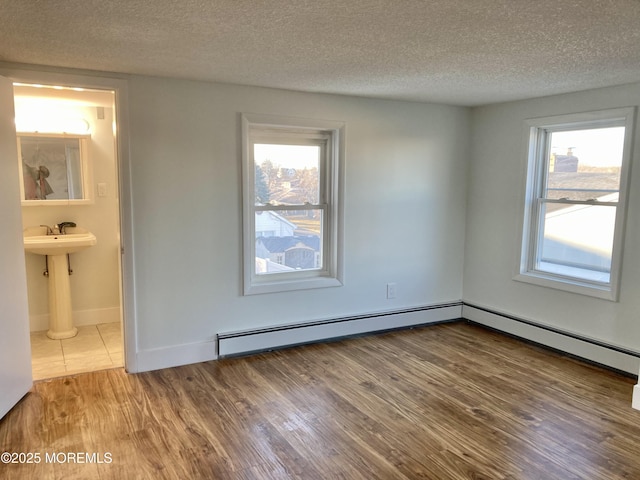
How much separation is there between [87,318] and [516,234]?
4.00 meters

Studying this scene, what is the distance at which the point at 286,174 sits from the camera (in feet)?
13.0

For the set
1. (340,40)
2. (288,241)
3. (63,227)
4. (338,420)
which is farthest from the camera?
(63,227)

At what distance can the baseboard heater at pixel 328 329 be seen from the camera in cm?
377

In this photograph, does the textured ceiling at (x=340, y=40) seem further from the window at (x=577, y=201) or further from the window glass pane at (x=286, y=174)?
the window glass pane at (x=286, y=174)

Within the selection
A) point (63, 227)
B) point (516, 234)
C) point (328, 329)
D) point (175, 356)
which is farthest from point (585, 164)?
point (63, 227)

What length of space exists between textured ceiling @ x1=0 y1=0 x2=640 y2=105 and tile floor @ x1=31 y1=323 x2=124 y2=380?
209 cm

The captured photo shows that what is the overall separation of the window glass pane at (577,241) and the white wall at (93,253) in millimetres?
3768

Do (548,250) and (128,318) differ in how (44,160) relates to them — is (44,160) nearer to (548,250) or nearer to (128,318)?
(128,318)

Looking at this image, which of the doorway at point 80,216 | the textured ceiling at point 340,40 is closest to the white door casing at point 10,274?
the textured ceiling at point 340,40

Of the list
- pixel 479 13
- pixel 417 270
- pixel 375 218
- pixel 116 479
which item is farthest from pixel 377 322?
pixel 479 13

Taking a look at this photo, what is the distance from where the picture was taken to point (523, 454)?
2.48 meters

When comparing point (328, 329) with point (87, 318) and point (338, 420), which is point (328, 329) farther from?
point (87, 318)

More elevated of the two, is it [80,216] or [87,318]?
[80,216]

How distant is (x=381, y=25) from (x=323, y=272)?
7.99 feet
